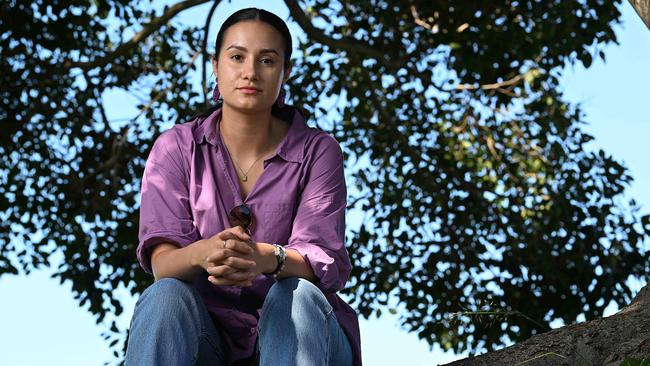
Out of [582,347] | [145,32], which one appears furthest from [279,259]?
[145,32]

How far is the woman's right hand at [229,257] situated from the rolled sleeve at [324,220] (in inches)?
8.9

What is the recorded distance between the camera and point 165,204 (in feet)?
10.1

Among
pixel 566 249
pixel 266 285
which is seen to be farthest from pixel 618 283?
pixel 266 285

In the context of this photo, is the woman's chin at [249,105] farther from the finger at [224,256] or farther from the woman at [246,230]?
the finger at [224,256]

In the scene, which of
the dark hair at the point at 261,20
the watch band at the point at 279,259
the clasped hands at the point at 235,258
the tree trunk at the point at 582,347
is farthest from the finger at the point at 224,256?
the tree trunk at the point at 582,347

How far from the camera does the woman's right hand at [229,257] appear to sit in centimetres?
275

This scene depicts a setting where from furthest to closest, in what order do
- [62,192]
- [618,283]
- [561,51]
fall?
1. [62,192]
2. [618,283]
3. [561,51]

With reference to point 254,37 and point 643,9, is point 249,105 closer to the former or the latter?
point 254,37

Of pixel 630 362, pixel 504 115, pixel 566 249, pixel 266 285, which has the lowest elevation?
pixel 630 362

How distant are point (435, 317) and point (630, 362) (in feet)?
15.3

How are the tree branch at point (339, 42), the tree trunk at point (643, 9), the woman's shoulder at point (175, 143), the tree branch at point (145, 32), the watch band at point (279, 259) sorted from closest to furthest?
the watch band at point (279, 259) < the woman's shoulder at point (175, 143) < the tree trunk at point (643, 9) < the tree branch at point (339, 42) < the tree branch at point (145, 32)

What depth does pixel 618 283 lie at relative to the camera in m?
7.50

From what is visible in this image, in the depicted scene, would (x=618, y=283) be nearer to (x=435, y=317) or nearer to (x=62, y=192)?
(x=435, y=317)

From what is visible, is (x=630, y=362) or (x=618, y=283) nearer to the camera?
(x=630, y=362)
